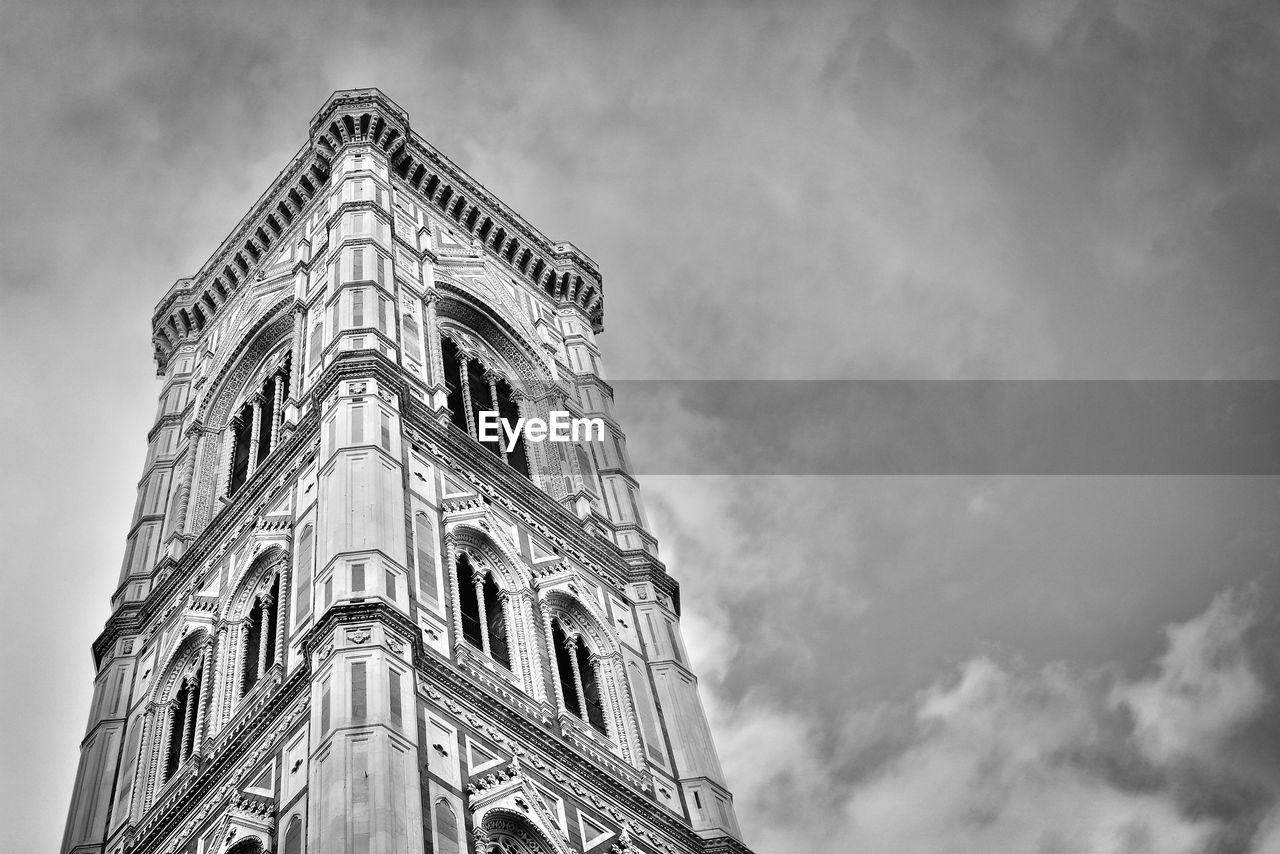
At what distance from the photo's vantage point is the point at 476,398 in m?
36.2

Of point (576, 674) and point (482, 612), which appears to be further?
point (576, 674)

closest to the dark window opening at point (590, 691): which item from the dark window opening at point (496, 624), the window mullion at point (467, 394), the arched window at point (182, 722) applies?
the dark window opening at point (496, 624)

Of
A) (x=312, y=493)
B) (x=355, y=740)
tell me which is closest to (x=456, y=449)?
(x=312, y=493)

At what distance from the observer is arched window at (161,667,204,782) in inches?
1075

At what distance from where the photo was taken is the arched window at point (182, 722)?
27.3 metres

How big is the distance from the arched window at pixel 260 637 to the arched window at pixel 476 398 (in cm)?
586

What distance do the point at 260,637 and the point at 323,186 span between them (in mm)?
17190

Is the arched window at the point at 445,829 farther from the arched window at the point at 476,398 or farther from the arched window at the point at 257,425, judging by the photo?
the arched window at the point at 257,425

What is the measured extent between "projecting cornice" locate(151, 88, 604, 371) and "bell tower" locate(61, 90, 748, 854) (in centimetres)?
9

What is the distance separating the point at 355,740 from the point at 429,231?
21.2 m

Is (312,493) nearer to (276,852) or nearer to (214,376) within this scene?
(276,852)

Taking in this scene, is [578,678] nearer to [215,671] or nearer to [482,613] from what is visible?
[482,613]
